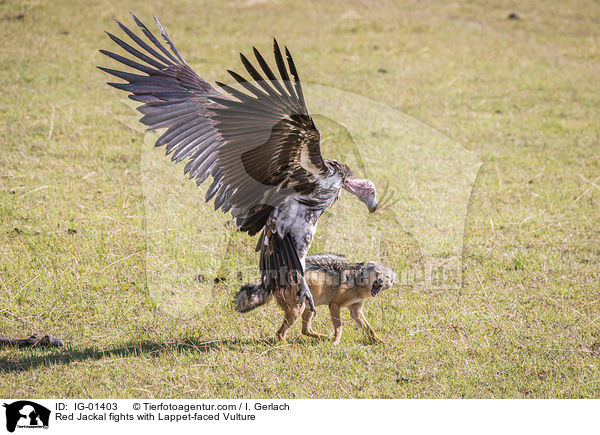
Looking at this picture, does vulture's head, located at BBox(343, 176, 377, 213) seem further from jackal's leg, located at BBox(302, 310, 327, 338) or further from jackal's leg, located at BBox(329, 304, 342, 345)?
jackal's leg, located at BBox(302, 310, 327, 338)

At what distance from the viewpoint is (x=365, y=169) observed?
8781 mm

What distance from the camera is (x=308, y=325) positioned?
520 cm

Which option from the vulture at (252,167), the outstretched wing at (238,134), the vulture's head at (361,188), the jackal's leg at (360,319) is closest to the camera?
the outstretched wing at (238,134)

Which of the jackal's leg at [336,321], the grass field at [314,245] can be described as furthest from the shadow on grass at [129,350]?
the jackal's leg at [336,321]

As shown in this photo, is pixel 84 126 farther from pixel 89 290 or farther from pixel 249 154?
pixel 249 154

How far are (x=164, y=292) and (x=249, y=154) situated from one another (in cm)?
185

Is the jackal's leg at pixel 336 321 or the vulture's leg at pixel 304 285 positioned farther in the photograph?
the jackal's leg at pixel 336 321

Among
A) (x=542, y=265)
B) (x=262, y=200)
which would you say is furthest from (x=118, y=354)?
(x=542, y=265)

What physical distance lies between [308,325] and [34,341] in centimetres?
203
